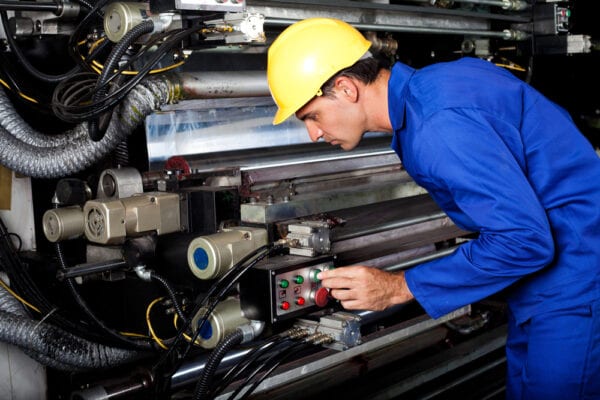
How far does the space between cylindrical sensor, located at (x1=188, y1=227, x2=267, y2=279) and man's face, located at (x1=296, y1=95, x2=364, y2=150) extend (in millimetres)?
287

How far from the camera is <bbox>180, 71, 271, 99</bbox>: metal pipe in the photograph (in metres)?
1.96

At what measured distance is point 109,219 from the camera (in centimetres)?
172

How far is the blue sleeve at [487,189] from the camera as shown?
1326 mm

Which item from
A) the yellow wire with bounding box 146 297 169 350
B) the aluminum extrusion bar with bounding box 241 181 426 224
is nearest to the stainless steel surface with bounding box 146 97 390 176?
the aluminum extrusion bar with bounding box 241 181 426 224

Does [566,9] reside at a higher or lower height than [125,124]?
higher

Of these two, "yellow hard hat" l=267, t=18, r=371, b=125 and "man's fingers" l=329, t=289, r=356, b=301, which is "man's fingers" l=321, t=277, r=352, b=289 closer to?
"man's fingers" l=329, t=289, r=356, b=301

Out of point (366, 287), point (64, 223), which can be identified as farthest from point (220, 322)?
point (64, 223)

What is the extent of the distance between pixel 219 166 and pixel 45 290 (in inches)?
24.9

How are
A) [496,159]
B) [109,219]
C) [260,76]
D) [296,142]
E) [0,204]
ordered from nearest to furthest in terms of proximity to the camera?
[496,159]
[109,219]
[0,204]
[260,76]
[296,142]

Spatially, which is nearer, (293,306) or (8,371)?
(293,306)

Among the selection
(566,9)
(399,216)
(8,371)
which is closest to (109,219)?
(8,371)

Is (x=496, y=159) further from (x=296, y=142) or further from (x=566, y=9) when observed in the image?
(x=566, y=9)

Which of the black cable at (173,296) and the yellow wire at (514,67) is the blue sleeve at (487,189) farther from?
the yellow wire at (514,67)

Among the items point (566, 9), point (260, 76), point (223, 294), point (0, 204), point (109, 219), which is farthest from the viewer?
point (566, 9)
